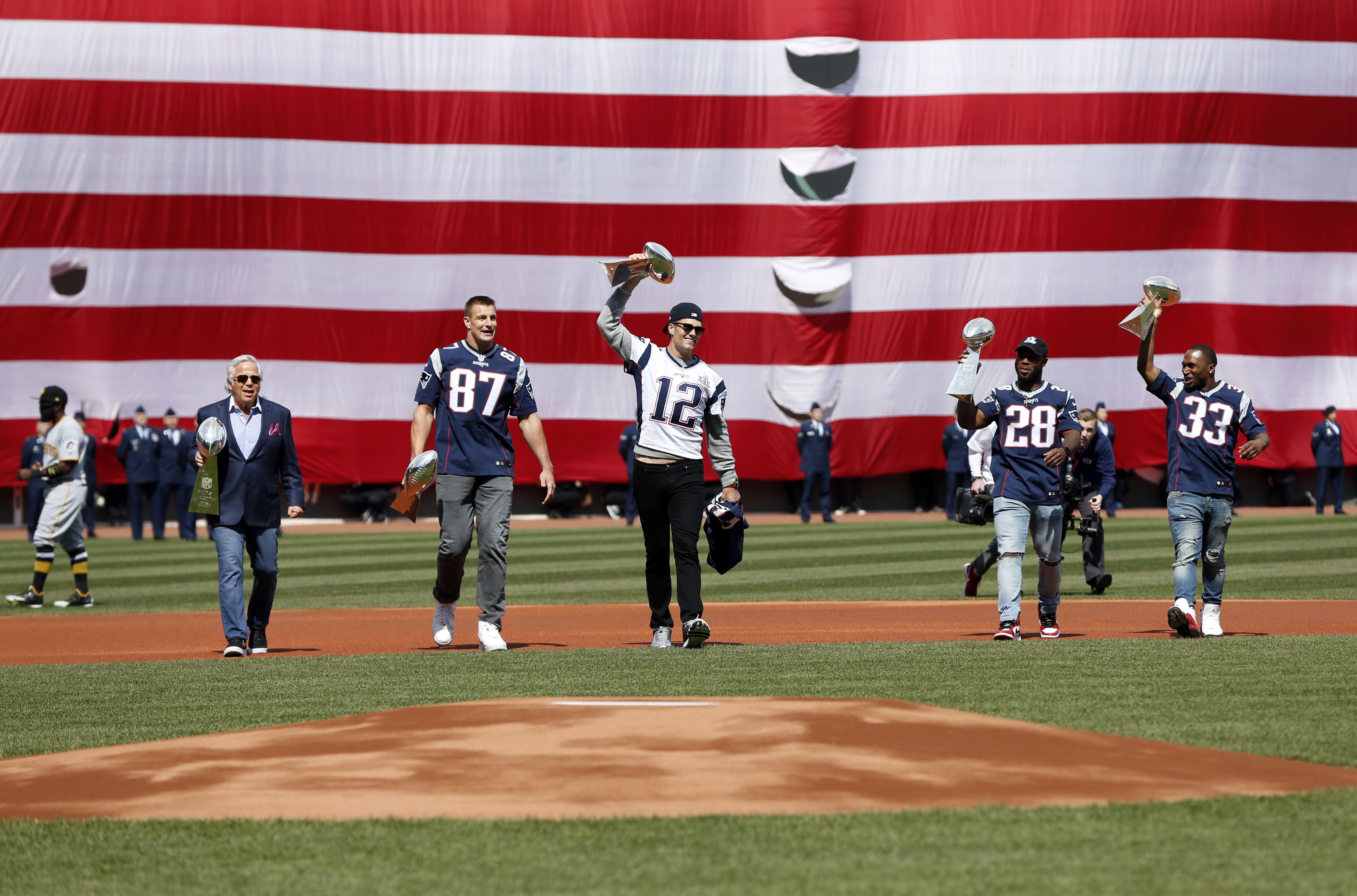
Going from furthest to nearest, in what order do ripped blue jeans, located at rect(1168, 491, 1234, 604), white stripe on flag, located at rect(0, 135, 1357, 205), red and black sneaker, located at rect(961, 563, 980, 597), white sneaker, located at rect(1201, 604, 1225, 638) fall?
white stripe on flag, located at rect(0, 135, 1357, 205) → red and black sneaker, located at rect(961, 563, 980, 597) → white sneaker, located at rect(1201, 604, 1225, 638) → ripped blue jeans, located at rect(1168, 491, 1234, 604)

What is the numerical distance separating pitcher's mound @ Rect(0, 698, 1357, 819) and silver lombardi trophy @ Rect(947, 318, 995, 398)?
3420 mm

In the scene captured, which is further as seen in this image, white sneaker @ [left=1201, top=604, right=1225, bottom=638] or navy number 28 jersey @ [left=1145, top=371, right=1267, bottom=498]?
white sneaker @ [left=1201, top=604, right=1225, bottom=638]

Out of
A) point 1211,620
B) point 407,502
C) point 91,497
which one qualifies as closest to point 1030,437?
point 1211,620

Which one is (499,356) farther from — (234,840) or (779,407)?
(779,407)

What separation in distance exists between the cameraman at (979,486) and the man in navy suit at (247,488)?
5.72 metres

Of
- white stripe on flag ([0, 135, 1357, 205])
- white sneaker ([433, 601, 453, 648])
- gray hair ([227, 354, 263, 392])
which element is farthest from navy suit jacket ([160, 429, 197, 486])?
white sneaker ([433, 601, 453, 648])

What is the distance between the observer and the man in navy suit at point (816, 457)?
2798 centimetres

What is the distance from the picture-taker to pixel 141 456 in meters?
25.7

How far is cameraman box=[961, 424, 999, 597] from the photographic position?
1339 cm

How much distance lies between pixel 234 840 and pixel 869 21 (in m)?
28.7

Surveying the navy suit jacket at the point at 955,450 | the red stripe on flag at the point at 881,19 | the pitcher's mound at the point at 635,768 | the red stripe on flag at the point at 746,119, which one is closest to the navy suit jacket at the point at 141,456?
the red stripe on flag at the point at 746,119

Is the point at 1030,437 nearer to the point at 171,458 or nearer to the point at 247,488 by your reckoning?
the point at 247,488

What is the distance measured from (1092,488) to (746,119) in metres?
18.1

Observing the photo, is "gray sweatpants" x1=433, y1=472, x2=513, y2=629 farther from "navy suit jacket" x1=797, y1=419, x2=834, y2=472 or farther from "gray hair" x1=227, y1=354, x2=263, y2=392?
"navy suit jacket" x1=797, y1=419, x2=834, y2=472
